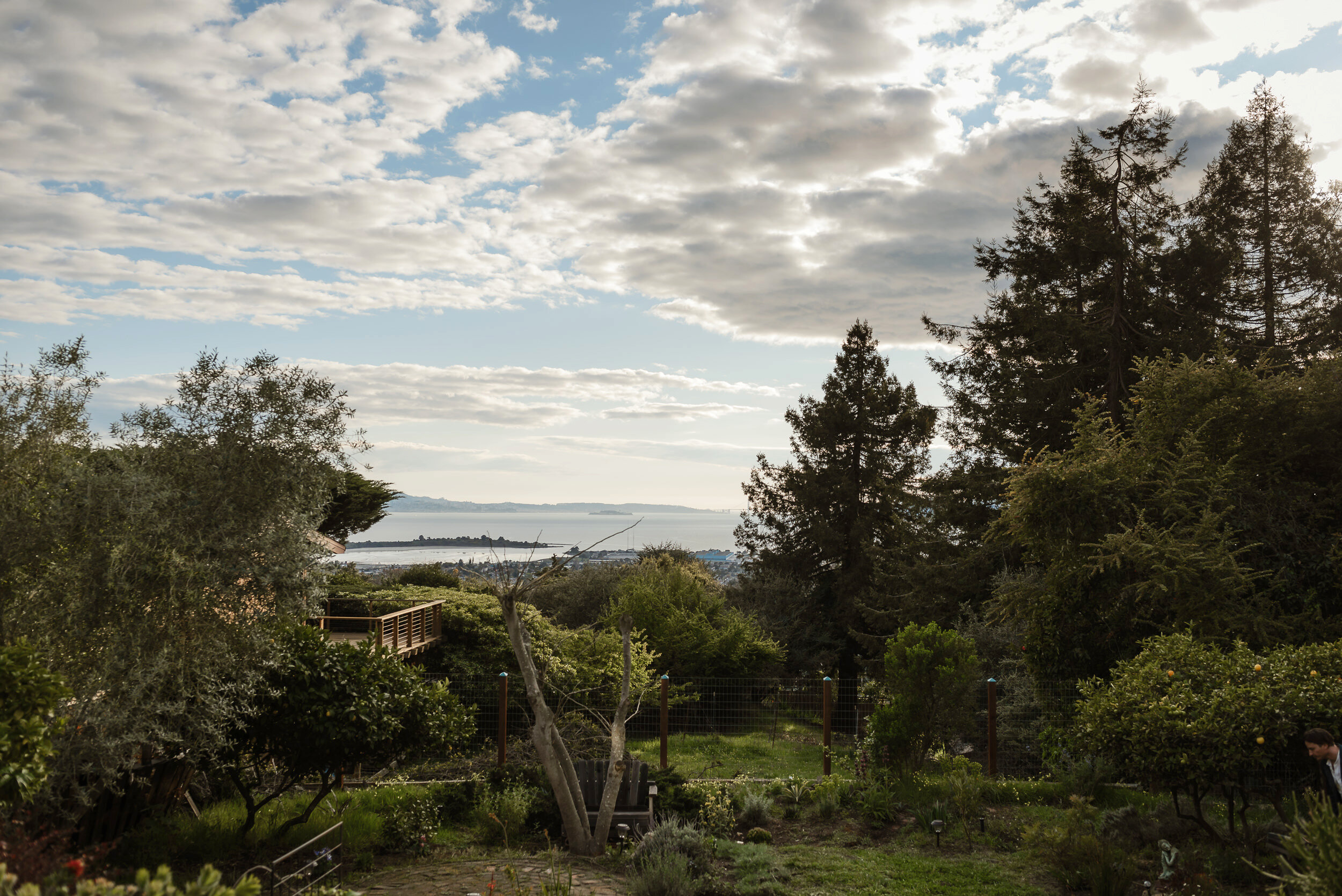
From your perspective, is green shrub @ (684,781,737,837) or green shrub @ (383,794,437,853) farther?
green shrub @ (684,781,737,837)

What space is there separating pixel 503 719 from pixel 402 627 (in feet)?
18.7

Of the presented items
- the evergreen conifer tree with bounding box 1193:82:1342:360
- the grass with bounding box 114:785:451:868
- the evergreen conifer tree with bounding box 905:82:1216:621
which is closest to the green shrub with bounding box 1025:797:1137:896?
the grass with bounding box 114:785:451:868

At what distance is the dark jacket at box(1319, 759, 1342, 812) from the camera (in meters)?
5.98

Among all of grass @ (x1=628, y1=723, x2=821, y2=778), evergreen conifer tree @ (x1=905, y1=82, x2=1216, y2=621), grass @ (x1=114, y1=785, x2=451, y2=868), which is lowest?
grass @ (x1=628, y1=723, x2=821, y2=778)

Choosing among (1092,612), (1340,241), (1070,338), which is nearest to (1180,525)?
(1092,612)

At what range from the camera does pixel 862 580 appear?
27.3 m

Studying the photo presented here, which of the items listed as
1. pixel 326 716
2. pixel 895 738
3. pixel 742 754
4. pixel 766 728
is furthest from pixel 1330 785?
pixel 766 728

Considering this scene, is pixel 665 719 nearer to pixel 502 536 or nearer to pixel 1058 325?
pixel 502 536

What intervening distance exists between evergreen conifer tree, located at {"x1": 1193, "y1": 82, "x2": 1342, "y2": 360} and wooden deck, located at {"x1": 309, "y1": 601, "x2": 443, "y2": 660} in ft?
62.3

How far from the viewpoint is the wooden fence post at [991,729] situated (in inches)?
440

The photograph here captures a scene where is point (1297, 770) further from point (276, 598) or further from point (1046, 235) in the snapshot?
point (1046, 235)

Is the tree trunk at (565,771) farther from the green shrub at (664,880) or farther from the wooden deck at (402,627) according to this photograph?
the wooden deck at (402,627)

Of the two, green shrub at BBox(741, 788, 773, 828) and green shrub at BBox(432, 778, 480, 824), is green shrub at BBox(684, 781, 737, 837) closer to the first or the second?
green shrub at BBox(741, 788, 773, 828)

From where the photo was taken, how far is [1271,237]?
795 inches
